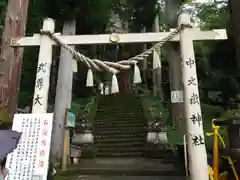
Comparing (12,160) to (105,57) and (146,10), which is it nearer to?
(146,10)

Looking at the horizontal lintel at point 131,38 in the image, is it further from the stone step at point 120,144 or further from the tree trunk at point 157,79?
the tree trunk at point 157,79

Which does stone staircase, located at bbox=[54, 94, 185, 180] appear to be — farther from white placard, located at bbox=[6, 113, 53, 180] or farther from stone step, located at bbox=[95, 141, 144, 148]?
white placard, located at bbox=[6, 113, 53, 180]

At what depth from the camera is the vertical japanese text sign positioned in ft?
15.3

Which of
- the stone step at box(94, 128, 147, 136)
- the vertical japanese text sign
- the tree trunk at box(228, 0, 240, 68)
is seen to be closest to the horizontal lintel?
the vertical japanese text sign

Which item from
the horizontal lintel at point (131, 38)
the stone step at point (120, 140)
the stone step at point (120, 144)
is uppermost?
the horizontal lintel at point (131, 38)

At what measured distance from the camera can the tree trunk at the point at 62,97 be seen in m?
7.39

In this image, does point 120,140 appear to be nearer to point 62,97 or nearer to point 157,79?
point 62,97

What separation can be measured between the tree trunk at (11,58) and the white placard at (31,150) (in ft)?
1.43

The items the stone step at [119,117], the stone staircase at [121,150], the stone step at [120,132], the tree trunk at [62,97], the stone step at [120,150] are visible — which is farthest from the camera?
the stone step at [119,117]

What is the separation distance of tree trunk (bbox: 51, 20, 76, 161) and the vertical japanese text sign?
2893 millimetres

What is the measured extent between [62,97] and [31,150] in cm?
394

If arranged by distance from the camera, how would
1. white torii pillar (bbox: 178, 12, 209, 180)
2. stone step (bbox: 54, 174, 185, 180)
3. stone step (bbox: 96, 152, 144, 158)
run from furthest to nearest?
stone step (bbox: 96, 152, 144, 158)
stone step (bbox: 54, 174, 185, 180)
white torii pillar (bbox: 178, 12, 209, 180)

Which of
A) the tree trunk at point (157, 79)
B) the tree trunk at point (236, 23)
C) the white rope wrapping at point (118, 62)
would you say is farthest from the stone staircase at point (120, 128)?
the white rope wrapping at point (118, 62)

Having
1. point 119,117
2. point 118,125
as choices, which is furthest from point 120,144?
point 119,117
